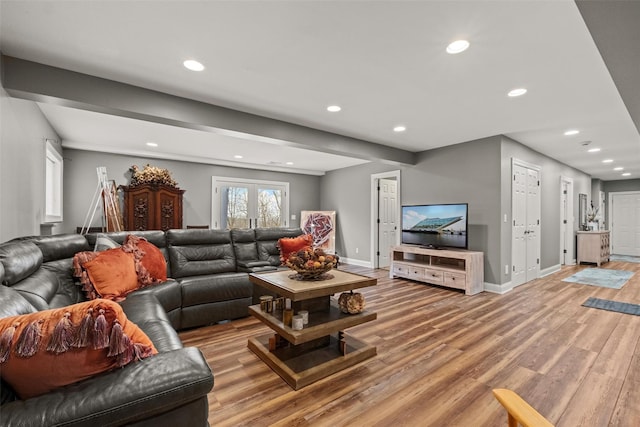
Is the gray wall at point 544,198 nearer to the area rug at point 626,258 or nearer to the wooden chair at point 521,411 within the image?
the area rug at point 626,258

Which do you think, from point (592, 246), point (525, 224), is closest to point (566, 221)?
point (592, 246)

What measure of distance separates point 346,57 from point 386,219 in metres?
4.84

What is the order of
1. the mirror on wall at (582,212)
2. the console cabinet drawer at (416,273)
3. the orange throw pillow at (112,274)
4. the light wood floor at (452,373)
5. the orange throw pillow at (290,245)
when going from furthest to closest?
the mirror on wall at (582,212) → the console cabinet drawer at (416,273) → the orange throw pillow at (290,245) → the orange throw pillow at (112,274) → the light wood floor at (452,373)

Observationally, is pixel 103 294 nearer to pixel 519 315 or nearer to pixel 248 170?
pixel 519 315

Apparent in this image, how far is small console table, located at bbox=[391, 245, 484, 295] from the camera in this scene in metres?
4.27

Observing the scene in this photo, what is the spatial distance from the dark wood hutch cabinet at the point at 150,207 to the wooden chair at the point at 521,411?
5541mm

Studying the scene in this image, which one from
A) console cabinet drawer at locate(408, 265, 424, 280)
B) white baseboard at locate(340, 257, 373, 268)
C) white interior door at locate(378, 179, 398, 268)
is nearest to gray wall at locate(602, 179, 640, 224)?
white interior door at locate(378, 179, 398, 268)

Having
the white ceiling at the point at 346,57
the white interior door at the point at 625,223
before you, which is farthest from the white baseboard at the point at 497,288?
the white interior door at the point at 625,223

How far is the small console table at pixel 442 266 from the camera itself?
427 centimetres

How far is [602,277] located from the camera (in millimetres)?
5453

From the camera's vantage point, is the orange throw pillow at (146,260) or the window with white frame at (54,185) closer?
the orange throw pillow at (146,260)

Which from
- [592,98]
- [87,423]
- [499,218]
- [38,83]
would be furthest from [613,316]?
[38,83]

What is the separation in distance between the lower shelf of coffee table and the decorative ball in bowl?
59cm

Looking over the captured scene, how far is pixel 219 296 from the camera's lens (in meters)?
3.10
